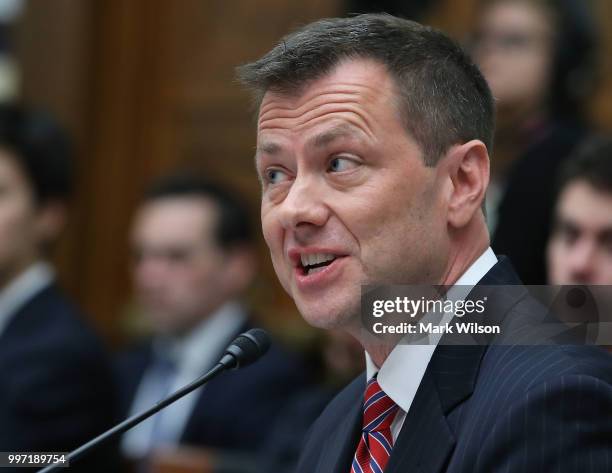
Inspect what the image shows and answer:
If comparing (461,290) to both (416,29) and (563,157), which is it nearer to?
(416,29)

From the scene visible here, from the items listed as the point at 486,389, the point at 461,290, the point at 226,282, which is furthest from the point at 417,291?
the point at 226,282

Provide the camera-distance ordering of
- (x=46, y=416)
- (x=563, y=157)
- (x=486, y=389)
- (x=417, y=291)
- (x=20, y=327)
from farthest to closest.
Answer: (x=20, y=327)
(x=46, y=416)
(x=563, y=157)
(x=417, y=291)
(x=486, y=389)

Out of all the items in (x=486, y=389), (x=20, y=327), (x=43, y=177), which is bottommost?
(x=20, y=327)

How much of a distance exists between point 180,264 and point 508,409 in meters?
3.35

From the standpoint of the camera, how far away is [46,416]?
12.7ft

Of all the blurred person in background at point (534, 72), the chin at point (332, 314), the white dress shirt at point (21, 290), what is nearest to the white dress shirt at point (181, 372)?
the white dress shirt at point (21, 290)

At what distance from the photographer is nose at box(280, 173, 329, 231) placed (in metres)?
2.10

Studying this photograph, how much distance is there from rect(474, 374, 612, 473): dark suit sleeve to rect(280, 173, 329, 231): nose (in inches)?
19.5

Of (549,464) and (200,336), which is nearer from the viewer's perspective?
(549,464)

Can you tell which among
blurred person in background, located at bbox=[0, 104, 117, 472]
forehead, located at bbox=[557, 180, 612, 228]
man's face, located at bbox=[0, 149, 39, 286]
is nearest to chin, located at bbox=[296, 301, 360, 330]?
forehead, located at bbox=[557, 180, 612, 228]

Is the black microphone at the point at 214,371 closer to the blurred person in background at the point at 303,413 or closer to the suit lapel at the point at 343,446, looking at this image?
the suit lapel at the point at 343,446

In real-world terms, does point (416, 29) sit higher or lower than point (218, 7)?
higher

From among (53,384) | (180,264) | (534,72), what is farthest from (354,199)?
(180,264)

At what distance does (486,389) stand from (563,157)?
1763 millimetres
